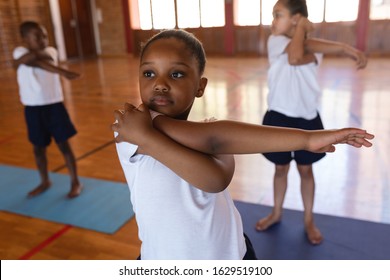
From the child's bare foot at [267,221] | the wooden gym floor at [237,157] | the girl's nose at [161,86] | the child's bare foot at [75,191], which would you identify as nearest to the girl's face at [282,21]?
the child's bare foot at [267,221]

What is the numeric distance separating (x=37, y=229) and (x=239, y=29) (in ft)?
31.7

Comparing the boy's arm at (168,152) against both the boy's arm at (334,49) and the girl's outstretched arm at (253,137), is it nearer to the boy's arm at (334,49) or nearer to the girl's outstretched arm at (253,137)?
the girl's outstretched arm at (253,137)

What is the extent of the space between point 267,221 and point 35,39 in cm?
202

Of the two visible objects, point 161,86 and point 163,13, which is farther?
point 163,13

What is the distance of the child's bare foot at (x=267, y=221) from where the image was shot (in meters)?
2.39

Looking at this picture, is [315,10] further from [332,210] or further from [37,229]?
[37,229]

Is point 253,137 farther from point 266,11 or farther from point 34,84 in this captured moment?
point 266,11

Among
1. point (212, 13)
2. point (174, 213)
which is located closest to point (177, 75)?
point (174, 213)

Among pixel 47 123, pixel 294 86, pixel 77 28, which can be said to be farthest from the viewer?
pixel 77 28

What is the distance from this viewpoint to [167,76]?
0.90m

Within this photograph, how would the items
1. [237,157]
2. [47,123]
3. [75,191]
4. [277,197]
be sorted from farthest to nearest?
[237,157], [75,191], [47,123], [277,197]

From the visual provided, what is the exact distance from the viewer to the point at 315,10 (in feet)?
33.2

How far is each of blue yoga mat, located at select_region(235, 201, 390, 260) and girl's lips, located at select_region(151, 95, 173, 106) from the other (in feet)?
4.87

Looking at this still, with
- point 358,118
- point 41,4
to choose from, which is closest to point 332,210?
point 358,118
